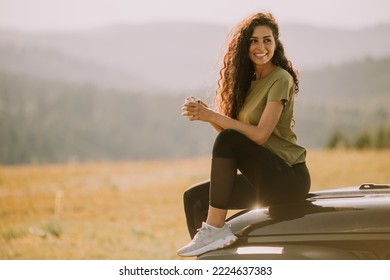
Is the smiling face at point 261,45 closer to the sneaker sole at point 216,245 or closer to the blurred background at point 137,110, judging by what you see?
the blurred background at point 137,110

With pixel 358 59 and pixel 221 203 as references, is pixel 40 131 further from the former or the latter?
pixel 221 203

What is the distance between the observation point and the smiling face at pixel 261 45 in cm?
294

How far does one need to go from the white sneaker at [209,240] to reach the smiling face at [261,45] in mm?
854

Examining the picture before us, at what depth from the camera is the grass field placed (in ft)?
20.1

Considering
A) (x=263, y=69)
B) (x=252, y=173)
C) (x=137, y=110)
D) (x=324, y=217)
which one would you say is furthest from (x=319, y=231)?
(x=137, y=110)

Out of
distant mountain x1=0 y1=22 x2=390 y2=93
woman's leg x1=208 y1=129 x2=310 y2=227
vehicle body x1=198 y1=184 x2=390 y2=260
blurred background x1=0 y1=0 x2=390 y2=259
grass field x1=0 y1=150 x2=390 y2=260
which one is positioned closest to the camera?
vehicle body x1=198 y1=184 x2=390 y2=260

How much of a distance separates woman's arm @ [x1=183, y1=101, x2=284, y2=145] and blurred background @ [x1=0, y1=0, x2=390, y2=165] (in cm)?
3457

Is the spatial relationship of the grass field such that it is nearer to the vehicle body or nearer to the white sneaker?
the white sneaker

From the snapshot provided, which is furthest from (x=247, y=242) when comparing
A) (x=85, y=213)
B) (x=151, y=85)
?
(x=151, y=85)

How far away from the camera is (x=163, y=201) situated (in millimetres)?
10391

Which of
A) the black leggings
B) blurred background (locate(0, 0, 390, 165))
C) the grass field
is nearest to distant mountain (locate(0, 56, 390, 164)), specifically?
blurred background (locate(0, 0, 390, 165))

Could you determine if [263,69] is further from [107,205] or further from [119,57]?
[119,57]

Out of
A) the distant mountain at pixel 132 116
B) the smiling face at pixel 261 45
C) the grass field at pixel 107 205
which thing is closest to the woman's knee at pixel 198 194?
the smiling face at pixel 261 45

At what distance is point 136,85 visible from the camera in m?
84.3
